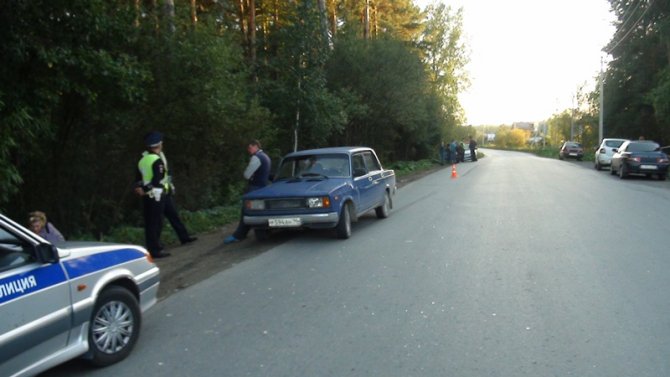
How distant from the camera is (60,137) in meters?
9.94

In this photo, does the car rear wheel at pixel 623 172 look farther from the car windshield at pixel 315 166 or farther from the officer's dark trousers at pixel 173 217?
the officer's dark trousers at pixel 173 217

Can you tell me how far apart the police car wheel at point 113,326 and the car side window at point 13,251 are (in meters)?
0.68

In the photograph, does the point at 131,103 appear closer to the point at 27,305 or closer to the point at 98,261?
the point at 98,261

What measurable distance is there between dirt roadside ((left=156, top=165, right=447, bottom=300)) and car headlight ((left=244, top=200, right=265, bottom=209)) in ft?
2.07

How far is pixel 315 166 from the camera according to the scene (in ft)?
35.9

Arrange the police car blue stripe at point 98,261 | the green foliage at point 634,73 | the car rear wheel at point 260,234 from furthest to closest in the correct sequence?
the green foliage at point 634,73 → the car rear wheel at point 260,234 → the police car blue stripe at point 98,261

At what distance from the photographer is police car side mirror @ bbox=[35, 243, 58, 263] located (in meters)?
3.96

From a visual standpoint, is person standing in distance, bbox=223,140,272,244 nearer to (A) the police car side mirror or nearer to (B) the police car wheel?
(B) the police car wheel

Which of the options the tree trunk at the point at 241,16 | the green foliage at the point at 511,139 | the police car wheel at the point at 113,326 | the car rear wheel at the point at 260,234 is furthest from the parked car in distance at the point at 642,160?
the green foliage at the point at 511,139

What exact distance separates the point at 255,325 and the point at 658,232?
25.6ft

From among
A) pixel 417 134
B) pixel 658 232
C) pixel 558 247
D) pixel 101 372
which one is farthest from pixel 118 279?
pixel 417 134

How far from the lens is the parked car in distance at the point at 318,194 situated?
9586 millimetres

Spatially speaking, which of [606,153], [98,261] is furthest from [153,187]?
[606,153]

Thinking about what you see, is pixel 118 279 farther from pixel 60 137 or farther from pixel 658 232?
pixel 658 232
